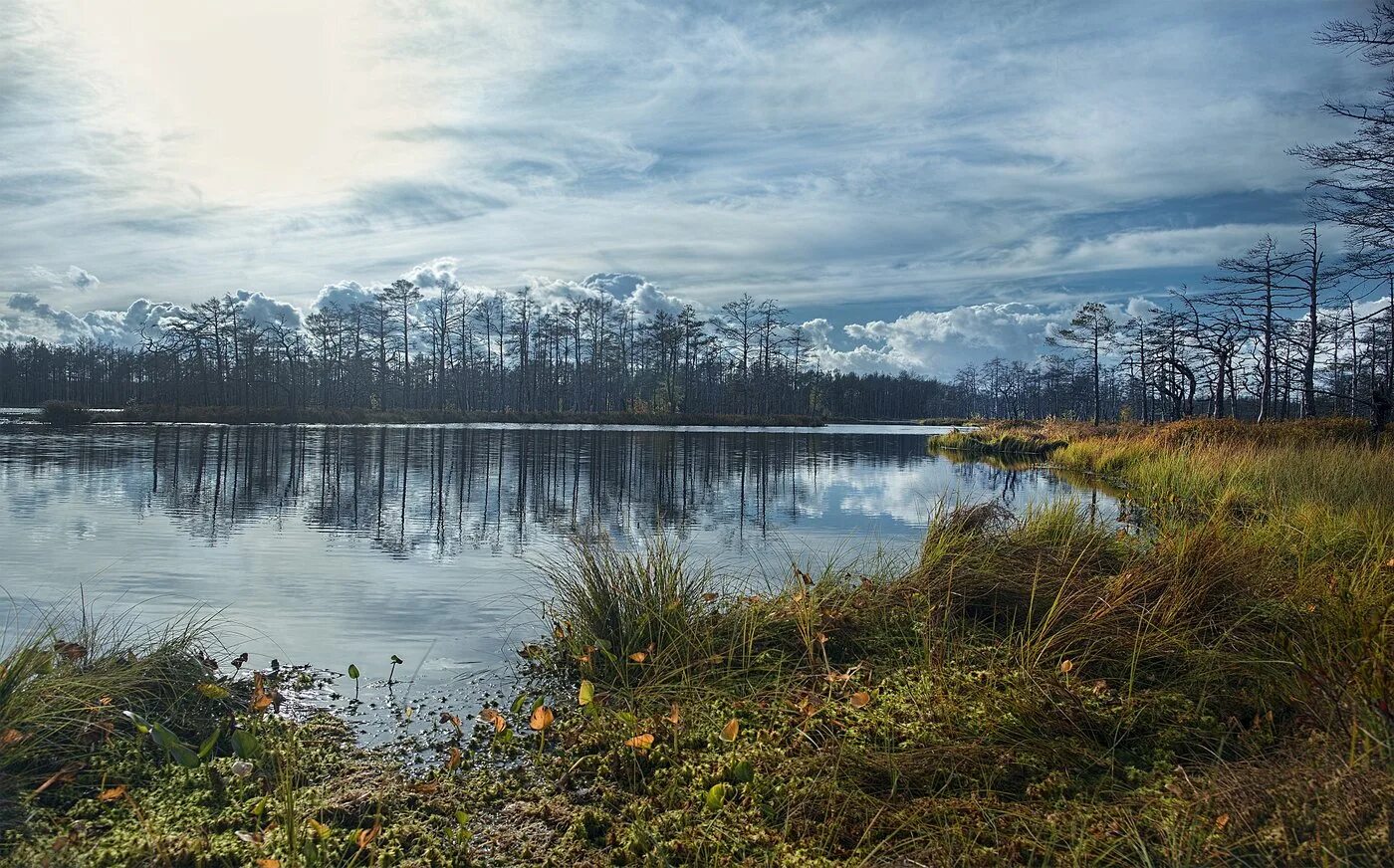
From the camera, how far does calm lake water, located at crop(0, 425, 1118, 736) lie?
7340mm

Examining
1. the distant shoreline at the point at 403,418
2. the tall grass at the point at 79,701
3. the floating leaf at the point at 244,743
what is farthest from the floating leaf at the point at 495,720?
the distant shoreline at the point at 403,418

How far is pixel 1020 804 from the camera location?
3584 mm

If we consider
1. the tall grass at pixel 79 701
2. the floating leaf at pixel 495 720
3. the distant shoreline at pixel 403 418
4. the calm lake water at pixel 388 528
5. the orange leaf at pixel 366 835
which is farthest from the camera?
the distant shoreline at pixel 403 418

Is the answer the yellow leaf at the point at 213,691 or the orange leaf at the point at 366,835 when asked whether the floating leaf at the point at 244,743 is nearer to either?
the yellow leaf at the point at 213,691

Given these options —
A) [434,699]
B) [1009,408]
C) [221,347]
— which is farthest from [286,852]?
[1009,408]

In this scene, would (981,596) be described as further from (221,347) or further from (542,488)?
(221,347)

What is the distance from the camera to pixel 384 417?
62.3m

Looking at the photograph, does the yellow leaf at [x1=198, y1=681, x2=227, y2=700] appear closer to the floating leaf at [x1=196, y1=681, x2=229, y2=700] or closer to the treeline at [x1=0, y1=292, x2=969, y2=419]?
the floating leaf at [x1=196, y1=681, x2=229, y2=700]

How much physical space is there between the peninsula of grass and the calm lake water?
51.0 inches

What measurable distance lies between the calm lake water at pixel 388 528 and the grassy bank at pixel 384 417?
30.0 metres

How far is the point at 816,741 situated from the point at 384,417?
2471 inches

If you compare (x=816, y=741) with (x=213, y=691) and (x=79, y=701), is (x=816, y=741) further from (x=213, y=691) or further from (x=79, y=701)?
(x=79, y=701)

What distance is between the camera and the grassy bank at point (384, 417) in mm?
56781

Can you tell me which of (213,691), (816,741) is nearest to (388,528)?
(213,691)
